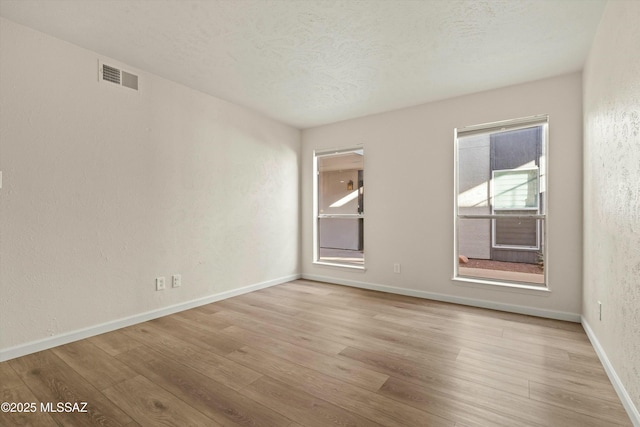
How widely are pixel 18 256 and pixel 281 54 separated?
2718 millimetres

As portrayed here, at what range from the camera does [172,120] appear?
11.1 feet

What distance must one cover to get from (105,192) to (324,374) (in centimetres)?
254

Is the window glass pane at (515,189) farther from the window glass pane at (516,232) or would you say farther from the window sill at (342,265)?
the window sill at (342,265)

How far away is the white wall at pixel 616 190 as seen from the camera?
162 centimetres

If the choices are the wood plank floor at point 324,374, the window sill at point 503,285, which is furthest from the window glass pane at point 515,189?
the wood plank floor at point 324,374

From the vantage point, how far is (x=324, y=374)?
210 centimetres

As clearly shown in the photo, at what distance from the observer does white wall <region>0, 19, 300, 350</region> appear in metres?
2.35

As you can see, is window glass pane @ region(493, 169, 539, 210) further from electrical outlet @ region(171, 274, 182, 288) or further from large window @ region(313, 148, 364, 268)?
electrical outlet @ region(171, 274, 182, 288)

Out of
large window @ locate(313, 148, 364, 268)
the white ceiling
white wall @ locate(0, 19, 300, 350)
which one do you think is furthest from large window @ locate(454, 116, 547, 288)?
white wall @ locate(0, 19, 300, 350)

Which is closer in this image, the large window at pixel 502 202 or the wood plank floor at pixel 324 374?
the wood plank floor at pixel 324 374

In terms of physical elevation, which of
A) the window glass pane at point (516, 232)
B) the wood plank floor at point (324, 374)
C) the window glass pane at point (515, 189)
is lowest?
the wood plank floor at point (324, 374)

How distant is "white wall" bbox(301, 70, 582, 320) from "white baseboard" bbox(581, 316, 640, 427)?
748 millimetres

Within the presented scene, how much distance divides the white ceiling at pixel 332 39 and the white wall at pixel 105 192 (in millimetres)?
367

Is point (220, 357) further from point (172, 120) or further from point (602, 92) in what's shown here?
point (602, 92)
